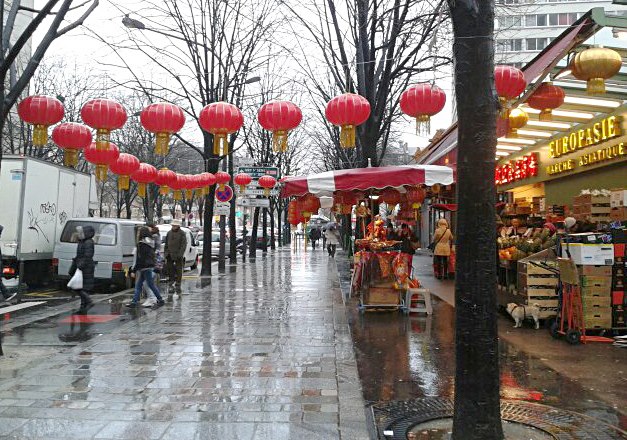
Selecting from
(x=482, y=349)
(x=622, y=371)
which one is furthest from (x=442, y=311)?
(x=482, y=349)

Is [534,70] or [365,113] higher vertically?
[534,70]

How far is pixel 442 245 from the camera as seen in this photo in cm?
1603

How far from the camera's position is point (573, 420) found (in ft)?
15.3

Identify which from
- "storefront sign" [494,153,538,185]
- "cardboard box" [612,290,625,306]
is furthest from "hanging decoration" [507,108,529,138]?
"storefront sign" [494,153,538,185]

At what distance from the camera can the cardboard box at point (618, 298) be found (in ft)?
26.0

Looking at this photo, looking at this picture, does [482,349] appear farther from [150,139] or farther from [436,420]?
[150,139]

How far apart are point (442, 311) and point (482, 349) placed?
705 cm

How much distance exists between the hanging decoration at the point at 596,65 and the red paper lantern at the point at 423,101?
210 centimetres

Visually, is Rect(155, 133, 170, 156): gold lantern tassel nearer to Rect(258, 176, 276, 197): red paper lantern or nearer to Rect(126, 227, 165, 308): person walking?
Rect(126, 227, 165, 308): person walking

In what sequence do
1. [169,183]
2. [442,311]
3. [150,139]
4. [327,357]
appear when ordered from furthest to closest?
[150,139]
[169,183]
[442,311]
[327,357]

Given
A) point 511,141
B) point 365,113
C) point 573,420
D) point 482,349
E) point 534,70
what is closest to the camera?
point 482,349

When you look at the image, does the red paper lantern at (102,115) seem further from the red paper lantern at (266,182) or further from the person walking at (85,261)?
the red paper lantern at (266,182)

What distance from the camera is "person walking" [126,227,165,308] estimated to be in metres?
11.6

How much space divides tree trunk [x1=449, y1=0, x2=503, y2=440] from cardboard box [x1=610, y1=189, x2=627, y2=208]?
7.09 m
